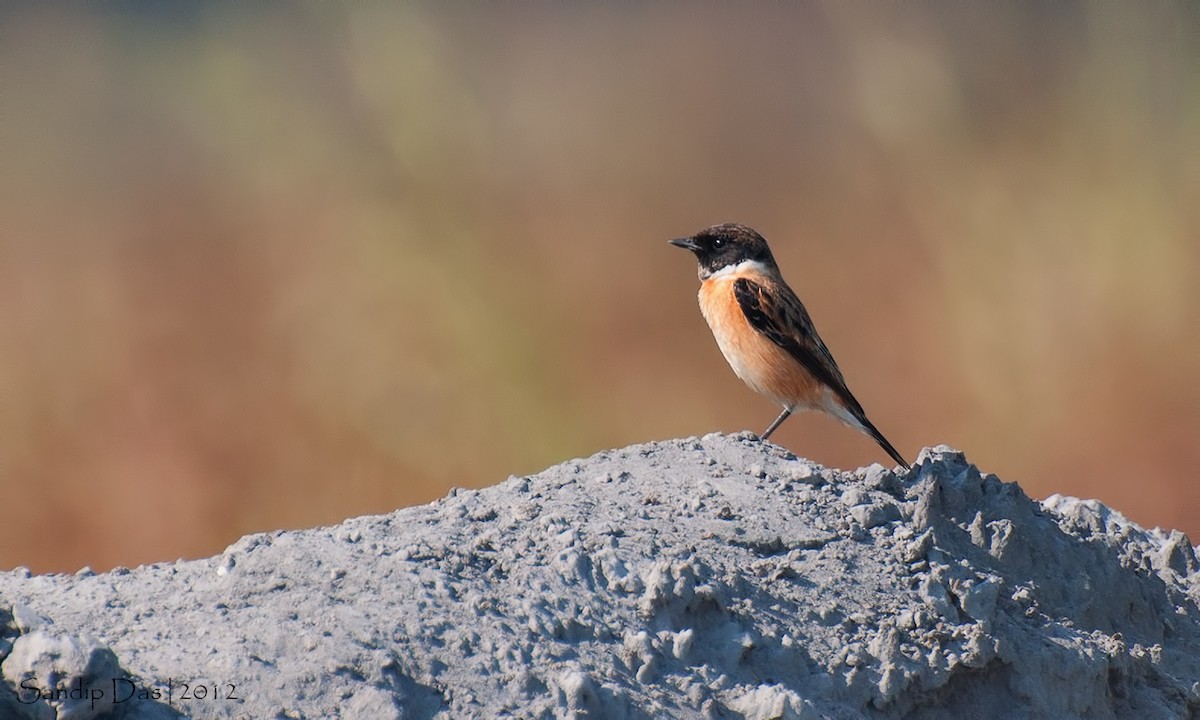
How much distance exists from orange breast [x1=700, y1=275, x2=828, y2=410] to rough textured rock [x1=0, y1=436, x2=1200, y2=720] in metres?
1.53

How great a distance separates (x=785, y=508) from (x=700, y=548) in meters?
0.58

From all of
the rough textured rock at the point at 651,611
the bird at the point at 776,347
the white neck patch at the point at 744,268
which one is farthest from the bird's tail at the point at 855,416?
the rough textured rock at the point at 651,611

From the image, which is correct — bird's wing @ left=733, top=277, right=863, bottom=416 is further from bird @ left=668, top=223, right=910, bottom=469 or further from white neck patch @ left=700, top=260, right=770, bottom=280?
white neck patch @ left=700, top=260, right=770, bottom=280

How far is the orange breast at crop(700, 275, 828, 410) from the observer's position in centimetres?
841

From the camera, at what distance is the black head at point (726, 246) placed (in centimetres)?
894

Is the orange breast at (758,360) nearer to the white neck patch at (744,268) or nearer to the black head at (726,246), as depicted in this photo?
the white neck patch at (744,268)

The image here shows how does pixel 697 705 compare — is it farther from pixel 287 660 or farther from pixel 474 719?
pixel 287 660

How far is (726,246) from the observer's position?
897 centimetres

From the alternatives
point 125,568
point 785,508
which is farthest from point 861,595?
point 125,568

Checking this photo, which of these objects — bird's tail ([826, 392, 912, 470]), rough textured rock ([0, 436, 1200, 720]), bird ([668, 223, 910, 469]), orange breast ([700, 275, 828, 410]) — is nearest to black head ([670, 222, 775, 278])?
bird ([668, 223, 910, 469])

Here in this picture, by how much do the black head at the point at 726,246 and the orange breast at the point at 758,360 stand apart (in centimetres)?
28

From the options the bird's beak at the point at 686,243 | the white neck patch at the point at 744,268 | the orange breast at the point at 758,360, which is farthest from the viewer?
the bird's beak at the point at 686,243

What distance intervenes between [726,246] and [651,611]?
155 inches

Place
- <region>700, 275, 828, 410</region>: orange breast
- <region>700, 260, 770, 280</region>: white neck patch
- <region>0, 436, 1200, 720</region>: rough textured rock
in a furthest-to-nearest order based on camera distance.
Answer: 1. <region>700, 260, 770, 280</region>: white neck patch
2. <region>700, 275, 828, 410</region>: orange breast
3. <region>0, 436, 1200, 720</region>: rough textured rock
